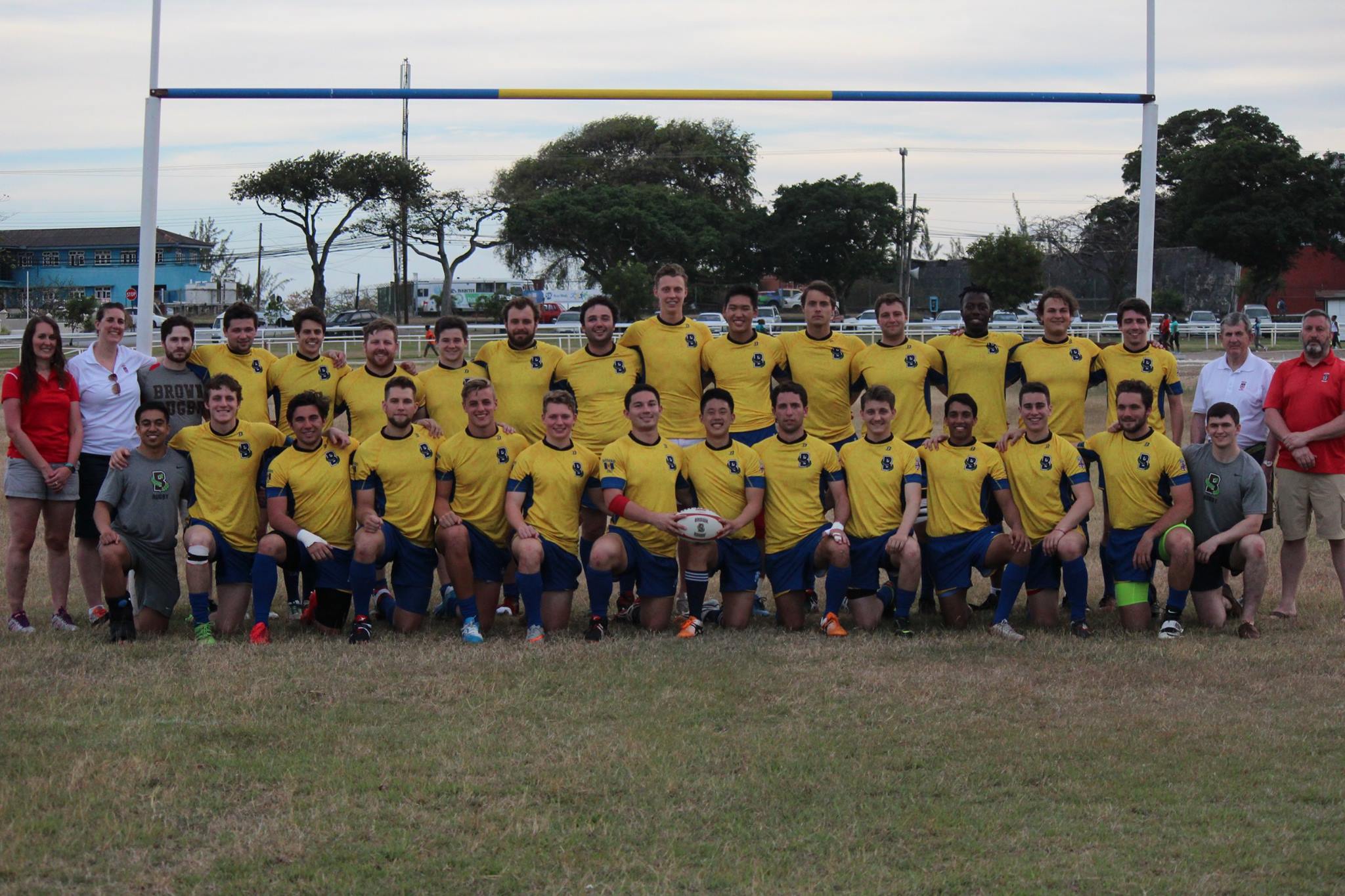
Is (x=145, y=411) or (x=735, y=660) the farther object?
(x=145, y=411)

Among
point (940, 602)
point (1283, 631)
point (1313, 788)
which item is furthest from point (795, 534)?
point (1313, 788)

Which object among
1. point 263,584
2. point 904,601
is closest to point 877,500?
point 904,601

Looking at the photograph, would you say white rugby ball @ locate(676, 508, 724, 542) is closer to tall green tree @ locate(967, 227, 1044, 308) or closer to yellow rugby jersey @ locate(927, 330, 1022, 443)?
yellow rugby jersey @ locate(927, 330, 1022, 443)

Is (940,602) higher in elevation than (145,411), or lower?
lower

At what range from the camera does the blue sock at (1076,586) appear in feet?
21.7

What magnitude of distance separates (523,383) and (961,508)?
7.98 feet

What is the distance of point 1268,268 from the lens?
51656 millimetres

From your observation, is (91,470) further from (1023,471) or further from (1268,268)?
(1268,268)

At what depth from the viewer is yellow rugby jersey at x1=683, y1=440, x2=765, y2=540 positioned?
22.4ft

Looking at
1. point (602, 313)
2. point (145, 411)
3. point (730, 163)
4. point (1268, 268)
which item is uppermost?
point (730, 163)

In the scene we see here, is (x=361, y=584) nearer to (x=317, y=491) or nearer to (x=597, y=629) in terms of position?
(x=317, y=491)

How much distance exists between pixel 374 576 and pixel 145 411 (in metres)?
1.37

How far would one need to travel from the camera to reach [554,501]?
6695 mm

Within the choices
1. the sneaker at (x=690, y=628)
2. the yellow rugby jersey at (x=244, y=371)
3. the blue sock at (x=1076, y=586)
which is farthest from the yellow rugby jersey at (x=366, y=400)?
the blue sock at (x=1076, y=586)
